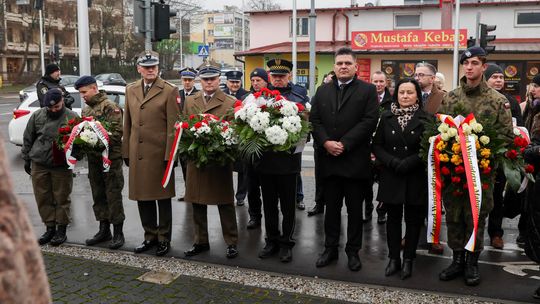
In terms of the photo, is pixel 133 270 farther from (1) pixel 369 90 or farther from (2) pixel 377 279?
Answer: (1) pixel 369 90

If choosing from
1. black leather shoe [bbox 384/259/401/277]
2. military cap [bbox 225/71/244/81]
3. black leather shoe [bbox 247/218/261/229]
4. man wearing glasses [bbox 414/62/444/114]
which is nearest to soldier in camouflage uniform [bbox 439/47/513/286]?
black leather shoe [bbox 384/259/401/277]

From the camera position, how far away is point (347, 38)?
29828 millimetres

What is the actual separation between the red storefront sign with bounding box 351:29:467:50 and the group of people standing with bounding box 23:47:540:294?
1940cm

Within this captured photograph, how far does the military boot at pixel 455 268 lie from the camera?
5094 mm

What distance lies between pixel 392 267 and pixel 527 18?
26332 millimetres

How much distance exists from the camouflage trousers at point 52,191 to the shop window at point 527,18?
26.8 metres

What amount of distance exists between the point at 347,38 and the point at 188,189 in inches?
1001

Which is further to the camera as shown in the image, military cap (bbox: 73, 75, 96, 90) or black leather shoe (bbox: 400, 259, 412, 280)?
military cap (bbox: 73, 75, 96, 90)

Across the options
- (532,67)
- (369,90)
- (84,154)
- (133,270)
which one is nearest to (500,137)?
(369,90)

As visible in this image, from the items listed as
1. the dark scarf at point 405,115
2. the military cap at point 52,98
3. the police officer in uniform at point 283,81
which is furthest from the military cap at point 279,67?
the military cap at point 52,98

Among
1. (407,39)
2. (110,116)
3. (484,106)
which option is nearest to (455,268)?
(484,106)

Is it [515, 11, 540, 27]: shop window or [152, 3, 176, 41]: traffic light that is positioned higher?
[515, 11, 540, 27]: shop window

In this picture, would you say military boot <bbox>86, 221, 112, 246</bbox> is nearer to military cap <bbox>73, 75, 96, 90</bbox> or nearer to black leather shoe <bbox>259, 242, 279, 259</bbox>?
military cap <bbox>73, 75, 96, 90</bbox>

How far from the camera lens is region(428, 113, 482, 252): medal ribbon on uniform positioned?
4.73m
